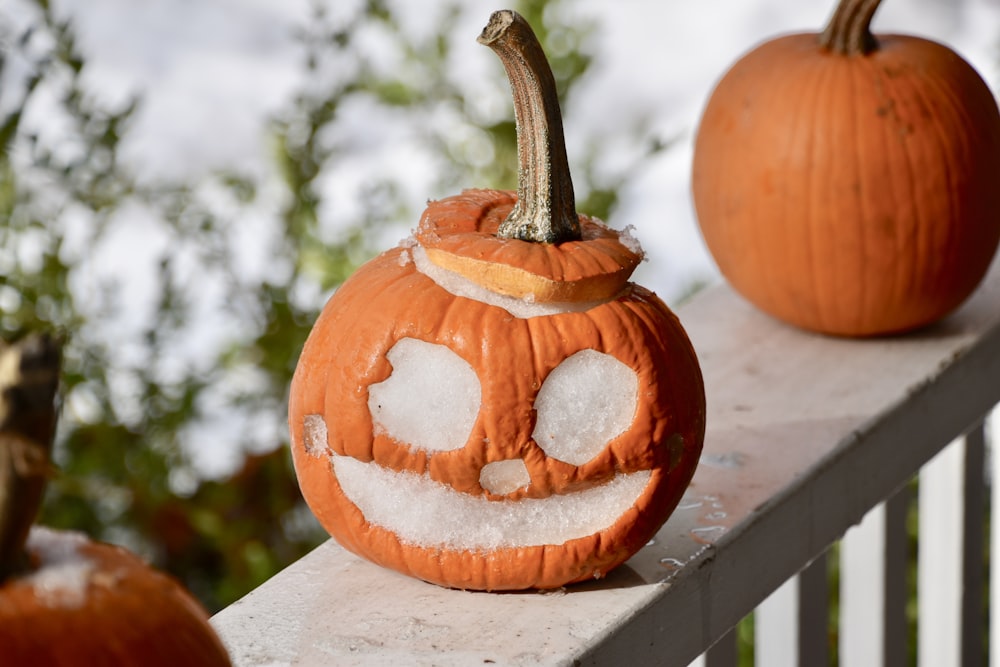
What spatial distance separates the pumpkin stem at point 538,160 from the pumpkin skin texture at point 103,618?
299 mm

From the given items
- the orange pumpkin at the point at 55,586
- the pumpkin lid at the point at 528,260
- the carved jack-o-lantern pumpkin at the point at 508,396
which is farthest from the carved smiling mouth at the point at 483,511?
the orange pumpkin at the point at 55,586

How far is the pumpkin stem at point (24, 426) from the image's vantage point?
366mm

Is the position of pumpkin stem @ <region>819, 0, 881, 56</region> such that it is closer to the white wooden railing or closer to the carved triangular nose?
the white wooden railing

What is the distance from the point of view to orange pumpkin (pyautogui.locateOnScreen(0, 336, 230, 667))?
372 mm

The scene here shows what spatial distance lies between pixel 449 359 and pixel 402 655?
16 centimetres

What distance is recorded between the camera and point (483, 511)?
67 centimetres

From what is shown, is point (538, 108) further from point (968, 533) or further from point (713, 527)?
point (968, 533)

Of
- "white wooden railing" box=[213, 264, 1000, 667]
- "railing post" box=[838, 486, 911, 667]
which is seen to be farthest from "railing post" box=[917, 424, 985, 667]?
"railing post" box=[838, 486, 911, 667]

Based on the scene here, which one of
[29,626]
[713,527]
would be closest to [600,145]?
[713,527]

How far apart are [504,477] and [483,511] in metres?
0.02

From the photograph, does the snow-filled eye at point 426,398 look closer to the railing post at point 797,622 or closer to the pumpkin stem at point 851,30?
the railing post at point 797,622

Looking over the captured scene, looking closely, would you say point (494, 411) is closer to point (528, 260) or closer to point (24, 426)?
point (528, 260)

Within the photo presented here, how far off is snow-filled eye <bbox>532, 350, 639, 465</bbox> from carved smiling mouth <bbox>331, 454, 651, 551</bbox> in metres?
0.03

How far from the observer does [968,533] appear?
3.85 feet
